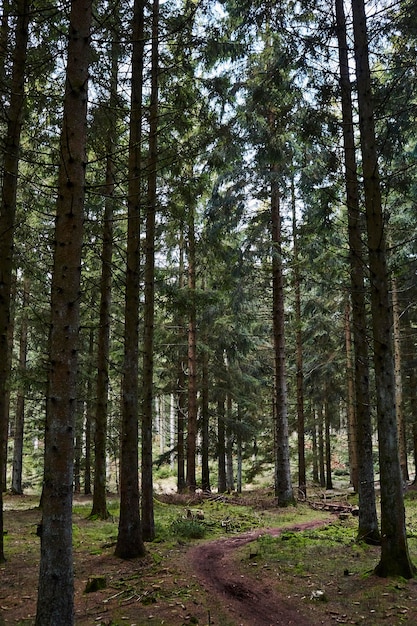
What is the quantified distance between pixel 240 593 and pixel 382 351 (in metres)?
4.18

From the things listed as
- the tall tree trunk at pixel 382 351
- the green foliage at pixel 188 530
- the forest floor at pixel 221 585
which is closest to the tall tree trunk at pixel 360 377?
the forest floor at pixel 221 585

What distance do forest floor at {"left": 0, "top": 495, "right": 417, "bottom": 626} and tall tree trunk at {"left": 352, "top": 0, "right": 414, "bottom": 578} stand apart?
0.49 meters

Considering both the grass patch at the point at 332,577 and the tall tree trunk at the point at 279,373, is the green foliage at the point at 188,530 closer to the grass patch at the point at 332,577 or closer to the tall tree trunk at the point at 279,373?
the grass patch at the point at 332,577

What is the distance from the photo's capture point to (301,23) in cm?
980

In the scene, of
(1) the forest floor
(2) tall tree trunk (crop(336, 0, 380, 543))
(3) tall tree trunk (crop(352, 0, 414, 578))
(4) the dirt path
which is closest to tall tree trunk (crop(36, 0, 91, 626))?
(1) the forest floor

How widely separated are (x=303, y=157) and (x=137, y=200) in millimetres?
8173

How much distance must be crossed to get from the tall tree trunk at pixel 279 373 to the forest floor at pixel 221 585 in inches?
197

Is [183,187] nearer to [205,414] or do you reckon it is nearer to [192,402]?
[192,402]

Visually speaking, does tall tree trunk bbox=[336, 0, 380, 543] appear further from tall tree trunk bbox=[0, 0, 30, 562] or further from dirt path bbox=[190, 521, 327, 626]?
tall tree trunk bbox=[0, 0, 30, 562]

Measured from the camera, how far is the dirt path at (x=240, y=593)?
5.32 meters

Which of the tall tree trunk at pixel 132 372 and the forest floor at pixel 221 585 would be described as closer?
the forest floor at pixel 221 585

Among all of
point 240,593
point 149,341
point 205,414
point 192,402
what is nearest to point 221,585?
point 240,593

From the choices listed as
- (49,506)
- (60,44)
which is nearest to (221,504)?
(49,506)

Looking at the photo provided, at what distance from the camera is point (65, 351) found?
13.7 feet
